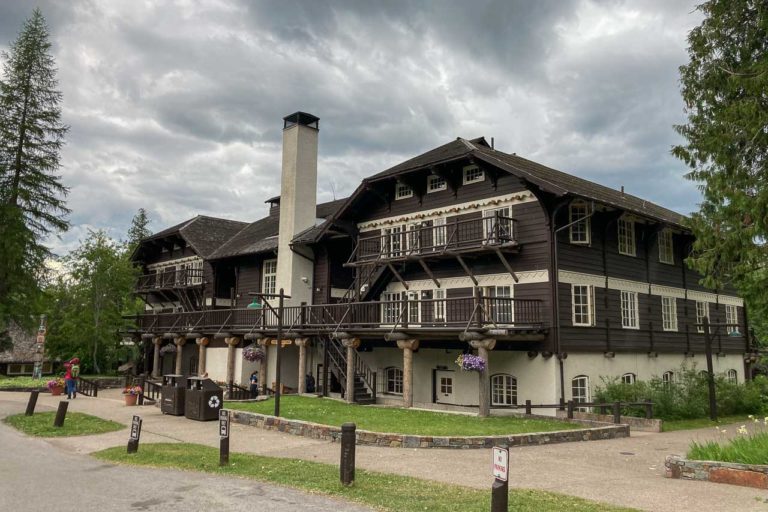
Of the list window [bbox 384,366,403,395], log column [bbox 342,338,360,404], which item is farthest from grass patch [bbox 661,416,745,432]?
log column [bbox 342,338,360,404]

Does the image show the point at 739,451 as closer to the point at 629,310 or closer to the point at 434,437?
the point at 434,437

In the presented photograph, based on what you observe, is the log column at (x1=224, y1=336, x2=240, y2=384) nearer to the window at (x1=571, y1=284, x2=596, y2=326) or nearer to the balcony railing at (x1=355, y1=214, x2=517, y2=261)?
the balcony railing at (x1=355, y1=214, x2=517, y2=261)

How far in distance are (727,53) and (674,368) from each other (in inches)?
535

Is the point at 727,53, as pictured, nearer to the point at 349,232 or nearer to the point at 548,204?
the point at 548,204

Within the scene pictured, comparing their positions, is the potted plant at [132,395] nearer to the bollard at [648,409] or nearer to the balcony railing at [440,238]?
the balcony railing at [440,238]

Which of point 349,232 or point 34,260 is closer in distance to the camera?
point 349,232

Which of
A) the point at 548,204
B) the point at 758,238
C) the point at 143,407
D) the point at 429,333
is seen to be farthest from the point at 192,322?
the point at 758,238

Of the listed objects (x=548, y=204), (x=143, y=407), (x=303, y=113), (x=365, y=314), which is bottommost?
(x=143, y=407)

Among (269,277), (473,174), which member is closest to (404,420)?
(473,174)

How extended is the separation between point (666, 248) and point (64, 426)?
24105 mm

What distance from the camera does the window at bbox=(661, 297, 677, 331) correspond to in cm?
2561

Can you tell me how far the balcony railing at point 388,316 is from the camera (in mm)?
20242

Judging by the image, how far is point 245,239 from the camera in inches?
1449

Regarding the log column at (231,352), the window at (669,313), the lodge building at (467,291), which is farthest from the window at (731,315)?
the log column at (231,352)
